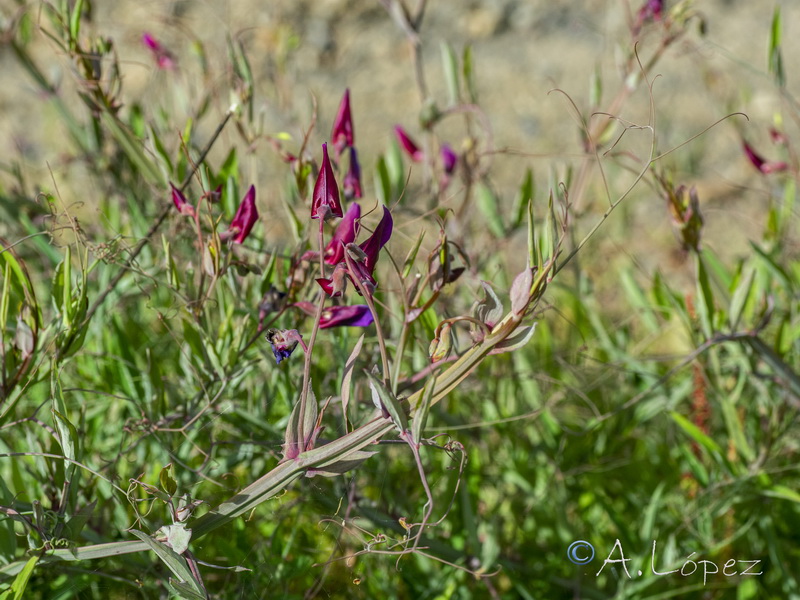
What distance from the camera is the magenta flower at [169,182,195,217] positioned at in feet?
2.72

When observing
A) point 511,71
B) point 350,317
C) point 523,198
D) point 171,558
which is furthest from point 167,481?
point 511,71

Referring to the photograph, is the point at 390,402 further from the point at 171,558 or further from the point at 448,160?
the point at 448,160

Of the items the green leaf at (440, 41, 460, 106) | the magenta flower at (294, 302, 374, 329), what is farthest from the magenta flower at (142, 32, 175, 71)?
the magenta flower at (294, 302, 374, 329)

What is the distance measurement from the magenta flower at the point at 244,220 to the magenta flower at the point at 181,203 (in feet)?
0.13

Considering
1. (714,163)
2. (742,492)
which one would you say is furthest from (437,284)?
(714,163)

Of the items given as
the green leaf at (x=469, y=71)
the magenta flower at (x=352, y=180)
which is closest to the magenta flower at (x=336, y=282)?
the magenta flower at (x=352, y=180)

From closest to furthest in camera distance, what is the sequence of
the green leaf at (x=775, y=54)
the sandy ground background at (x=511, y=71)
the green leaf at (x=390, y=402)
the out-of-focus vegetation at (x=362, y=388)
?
the green leaf at (x=390, y=402) → the out-of-focus vegetation at (x=362, y=388) → the green leaf at (x=775, y=54) → the sandy ground background at (x=511, y=71)

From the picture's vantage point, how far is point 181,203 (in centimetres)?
84

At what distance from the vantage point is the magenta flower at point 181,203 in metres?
0.83

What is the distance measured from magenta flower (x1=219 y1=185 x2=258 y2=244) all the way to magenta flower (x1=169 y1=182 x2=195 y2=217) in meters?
0.04

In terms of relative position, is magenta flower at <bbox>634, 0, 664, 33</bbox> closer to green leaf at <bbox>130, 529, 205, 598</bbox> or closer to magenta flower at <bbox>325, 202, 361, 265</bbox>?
magenta flower at <bbox>325, 202, 361, 265</bbox>

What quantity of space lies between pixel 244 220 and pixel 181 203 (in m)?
0.06

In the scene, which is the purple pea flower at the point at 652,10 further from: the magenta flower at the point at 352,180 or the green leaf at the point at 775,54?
the magenta flower at the point at 352,180

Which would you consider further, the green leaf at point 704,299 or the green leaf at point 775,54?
the green leaf at point 775,54
